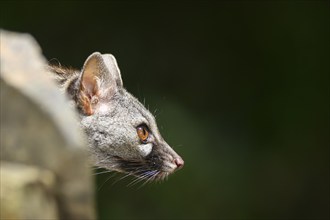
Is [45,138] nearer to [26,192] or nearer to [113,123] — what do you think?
[26,192]

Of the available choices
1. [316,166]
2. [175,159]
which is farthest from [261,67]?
[175,159]

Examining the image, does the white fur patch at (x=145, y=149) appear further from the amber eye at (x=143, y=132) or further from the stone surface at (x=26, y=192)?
the stone surface at (x=26, y=192)

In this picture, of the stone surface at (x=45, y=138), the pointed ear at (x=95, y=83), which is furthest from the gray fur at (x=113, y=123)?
the stone surface at (x=45, y=138)

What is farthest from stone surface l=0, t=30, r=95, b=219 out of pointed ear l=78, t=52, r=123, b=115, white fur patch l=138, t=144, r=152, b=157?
white fur patch l=138, t=144, r=152, b=157

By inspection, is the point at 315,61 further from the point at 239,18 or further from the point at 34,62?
the point at 34,62

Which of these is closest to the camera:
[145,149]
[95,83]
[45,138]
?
[45,138]

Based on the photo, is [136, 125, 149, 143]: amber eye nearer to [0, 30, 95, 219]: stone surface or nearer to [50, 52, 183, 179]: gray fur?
[50, 52, 183, 179]: gray fur

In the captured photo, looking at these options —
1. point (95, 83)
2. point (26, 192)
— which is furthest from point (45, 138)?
point (95, 83)

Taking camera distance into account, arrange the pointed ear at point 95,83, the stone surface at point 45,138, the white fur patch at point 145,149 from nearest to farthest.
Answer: the stone surface at point 45,138 → the pointed ear at point 95,83 → the white fur patch at point 145,149
